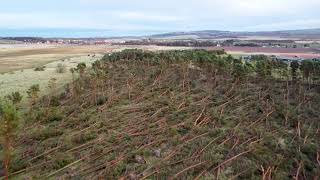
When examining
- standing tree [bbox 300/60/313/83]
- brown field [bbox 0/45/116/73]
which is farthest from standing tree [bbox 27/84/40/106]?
brown field [bbox 0/45/116/73]

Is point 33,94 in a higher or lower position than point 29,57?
higher

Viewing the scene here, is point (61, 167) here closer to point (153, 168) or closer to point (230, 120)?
point (153, 168)

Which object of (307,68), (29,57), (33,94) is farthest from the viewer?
(29,57)

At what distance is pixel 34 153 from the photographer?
12531mm

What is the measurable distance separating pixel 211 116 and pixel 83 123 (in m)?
4.50

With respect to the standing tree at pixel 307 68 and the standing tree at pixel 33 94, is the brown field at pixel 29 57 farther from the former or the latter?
the standing tree at pixel 307 68

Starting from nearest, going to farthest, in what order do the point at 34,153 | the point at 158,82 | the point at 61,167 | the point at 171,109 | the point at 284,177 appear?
the point at 284,177, the point at 61,167, the point at 34,153, the point at 171,109, the point at 158,82

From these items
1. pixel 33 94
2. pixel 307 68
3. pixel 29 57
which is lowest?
pixel 29 57

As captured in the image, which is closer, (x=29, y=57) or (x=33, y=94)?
(x=33, y=94)

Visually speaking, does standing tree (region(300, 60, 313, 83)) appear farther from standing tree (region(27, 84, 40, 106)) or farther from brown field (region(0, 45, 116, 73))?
brown field (region(0, 45, 116, 73))

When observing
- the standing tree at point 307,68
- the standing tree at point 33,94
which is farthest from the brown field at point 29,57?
the standing tree at point 307,68

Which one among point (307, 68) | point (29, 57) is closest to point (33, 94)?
point (307, 68)

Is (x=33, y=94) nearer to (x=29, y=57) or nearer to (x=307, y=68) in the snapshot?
(x=307, y=68)

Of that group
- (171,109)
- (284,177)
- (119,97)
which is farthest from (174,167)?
(119,97)
